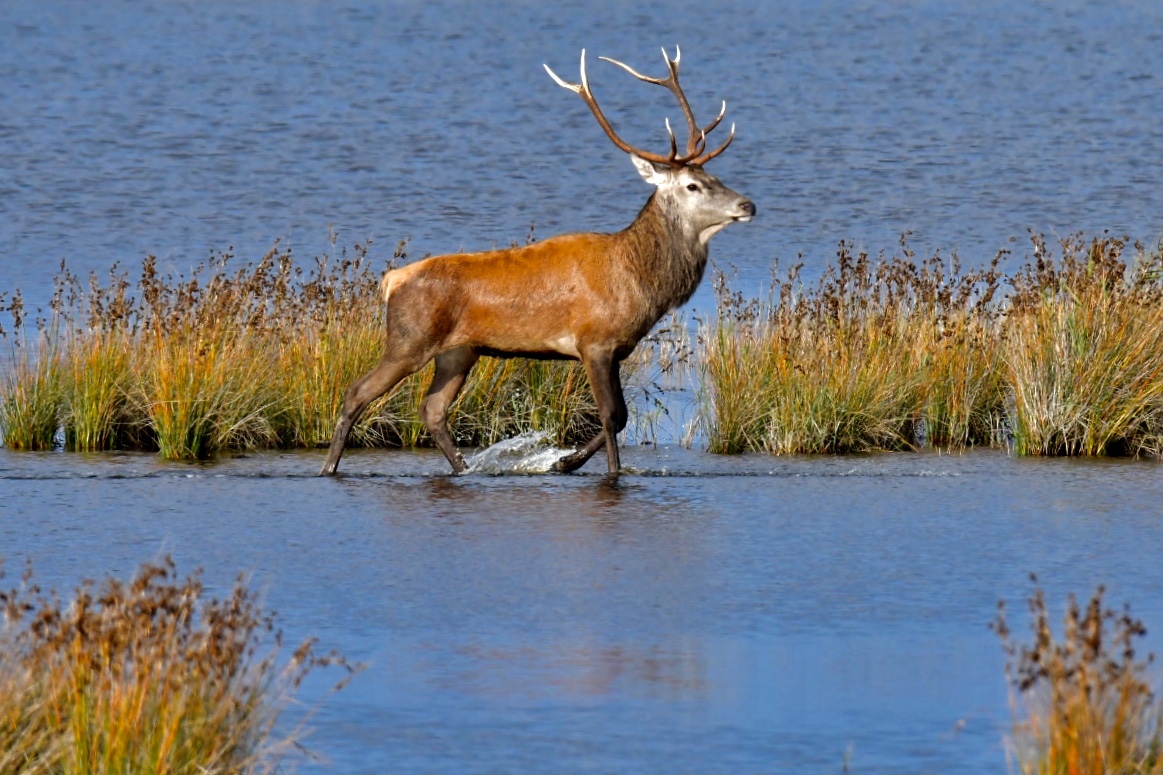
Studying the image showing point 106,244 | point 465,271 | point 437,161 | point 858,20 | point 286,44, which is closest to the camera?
point 465,271

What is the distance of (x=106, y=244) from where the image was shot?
2173cm

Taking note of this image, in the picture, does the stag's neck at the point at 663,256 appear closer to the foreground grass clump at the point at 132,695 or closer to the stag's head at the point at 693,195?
the stag's head at the point at 693,195

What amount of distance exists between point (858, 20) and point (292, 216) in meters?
22.7

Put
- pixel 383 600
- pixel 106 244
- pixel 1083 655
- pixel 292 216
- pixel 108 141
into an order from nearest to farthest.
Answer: pixel 1083 655, pixel 383 600, pixel 106 244, pixel 292 216, pixel 108 141

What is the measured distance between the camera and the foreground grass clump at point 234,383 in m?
12.7

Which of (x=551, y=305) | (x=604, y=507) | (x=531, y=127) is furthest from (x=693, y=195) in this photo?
(x=531, y=127)

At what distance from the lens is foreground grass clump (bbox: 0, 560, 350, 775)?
5812mm

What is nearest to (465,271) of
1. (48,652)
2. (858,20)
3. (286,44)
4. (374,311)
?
(374,311)

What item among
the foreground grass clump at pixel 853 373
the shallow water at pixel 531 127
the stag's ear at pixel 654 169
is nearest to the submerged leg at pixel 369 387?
the stag's ear at pixel 654 169

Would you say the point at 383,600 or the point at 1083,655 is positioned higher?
the point at 1083,655

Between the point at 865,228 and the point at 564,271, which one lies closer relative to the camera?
the point at 564,271

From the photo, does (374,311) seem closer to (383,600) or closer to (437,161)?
(383,600)

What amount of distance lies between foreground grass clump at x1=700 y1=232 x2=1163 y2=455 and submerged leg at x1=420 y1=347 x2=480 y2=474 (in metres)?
1.54

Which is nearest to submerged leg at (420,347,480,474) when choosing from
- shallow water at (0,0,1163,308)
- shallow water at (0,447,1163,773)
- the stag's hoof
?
shallow water at (0,447,1163,773)
